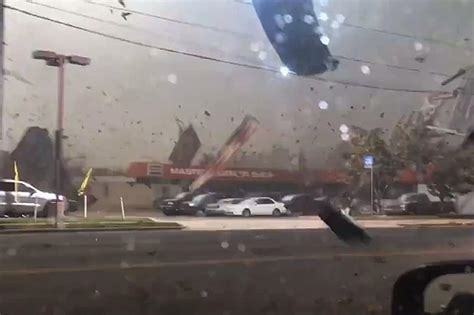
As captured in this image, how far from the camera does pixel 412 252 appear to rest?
1.25 metres

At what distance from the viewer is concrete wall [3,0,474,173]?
986 mm

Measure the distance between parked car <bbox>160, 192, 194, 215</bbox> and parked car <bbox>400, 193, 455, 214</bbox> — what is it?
1.44 ft

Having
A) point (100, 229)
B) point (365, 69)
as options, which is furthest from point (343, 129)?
point (100, 229)

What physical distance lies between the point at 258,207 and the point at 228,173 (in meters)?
0.09

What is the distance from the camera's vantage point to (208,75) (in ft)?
3.52

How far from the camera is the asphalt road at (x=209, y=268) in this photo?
1087mm

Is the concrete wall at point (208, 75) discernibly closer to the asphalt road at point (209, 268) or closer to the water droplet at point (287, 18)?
the water droplet at point (287, 18)

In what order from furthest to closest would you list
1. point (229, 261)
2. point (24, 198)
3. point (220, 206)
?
point (229, 261) → point (220, 206) → point (24, 198)

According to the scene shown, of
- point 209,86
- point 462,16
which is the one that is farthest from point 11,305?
point 462,16

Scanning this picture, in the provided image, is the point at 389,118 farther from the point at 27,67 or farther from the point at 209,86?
the point at 27,67

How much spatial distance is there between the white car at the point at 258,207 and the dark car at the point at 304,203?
2 cm

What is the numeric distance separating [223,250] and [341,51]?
1.41 ft

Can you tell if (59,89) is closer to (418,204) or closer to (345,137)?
(345,137)

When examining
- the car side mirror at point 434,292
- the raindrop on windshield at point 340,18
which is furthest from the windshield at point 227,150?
the car side mirror at point 434,292
